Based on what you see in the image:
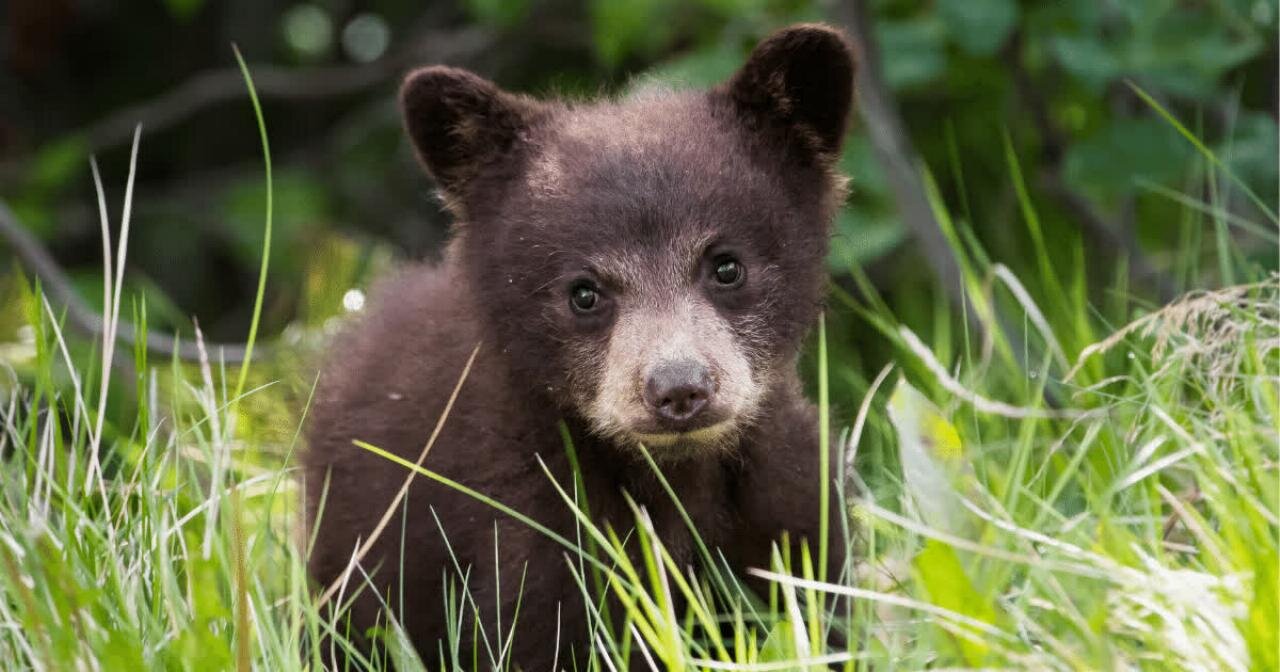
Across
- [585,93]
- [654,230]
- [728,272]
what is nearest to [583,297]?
[654,230]

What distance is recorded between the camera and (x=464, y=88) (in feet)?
13.0

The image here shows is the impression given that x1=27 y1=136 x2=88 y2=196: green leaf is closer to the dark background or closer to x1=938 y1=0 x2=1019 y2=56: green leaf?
the dark background

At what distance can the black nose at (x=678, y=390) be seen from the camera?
3.38 metres

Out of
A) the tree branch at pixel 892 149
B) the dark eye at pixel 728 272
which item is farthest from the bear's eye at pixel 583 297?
the tree branch at pixel 892 149

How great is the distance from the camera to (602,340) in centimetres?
370

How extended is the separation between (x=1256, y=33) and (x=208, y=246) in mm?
5546

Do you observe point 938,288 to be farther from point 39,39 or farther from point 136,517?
point 39,39

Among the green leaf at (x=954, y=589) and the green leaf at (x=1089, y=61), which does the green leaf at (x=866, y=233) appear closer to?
the green leaf at (x=1089, y=61)

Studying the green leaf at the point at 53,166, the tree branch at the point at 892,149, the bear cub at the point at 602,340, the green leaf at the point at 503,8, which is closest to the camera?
the bear cub at the point at 602,340

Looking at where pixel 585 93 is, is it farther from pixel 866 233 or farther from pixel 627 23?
pixel 866 233

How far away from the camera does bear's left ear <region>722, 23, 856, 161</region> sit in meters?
3.84

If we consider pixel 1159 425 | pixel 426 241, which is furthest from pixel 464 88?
pixel 426 241

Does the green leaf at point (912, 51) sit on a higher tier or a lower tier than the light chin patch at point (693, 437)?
higher

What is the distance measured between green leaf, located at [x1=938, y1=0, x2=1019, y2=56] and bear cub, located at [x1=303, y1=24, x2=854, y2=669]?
1.24 metres
